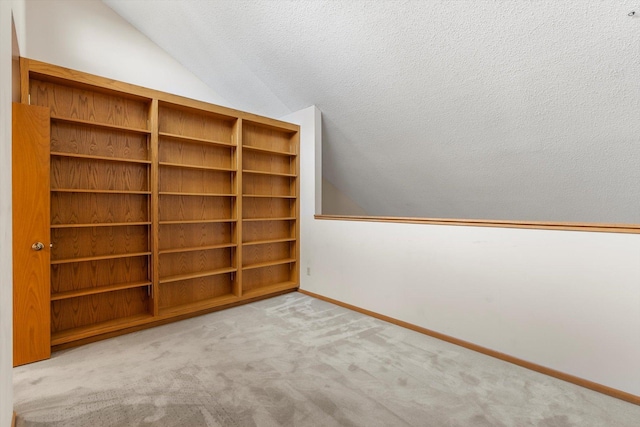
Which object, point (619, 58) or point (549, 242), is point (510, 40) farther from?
point (549, 242)

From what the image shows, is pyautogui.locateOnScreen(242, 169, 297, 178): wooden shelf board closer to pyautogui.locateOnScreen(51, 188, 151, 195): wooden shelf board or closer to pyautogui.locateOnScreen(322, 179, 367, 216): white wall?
pyautogui.locateOnScreen(51, 188, 151, 195): wooden shelf board

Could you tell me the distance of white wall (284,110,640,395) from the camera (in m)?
1.89

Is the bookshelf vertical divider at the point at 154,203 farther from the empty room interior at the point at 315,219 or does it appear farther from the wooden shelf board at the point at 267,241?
the wooden shelf board at the point at 267,241

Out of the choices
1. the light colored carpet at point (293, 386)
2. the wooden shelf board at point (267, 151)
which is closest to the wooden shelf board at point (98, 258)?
the light colored carpet at point (293, 386)

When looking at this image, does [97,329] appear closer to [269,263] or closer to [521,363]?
[269,263]

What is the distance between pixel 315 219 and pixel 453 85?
2086 millimetres

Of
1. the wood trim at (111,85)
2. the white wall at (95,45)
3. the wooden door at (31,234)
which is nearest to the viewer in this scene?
the wooden door at (31,234)

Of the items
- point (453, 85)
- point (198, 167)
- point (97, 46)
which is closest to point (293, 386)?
point (198, 167)

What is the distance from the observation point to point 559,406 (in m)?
1.78

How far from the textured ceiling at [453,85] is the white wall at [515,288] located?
1073mm

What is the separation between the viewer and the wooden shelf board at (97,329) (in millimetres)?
2452

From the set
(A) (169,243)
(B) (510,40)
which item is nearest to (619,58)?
(B) (510,40)

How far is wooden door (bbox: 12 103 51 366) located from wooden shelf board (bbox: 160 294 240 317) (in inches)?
36.3

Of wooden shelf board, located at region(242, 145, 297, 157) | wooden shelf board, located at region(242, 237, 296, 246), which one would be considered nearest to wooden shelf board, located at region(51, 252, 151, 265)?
wooden shelf board, located at region(242, 237, 296, 246)
